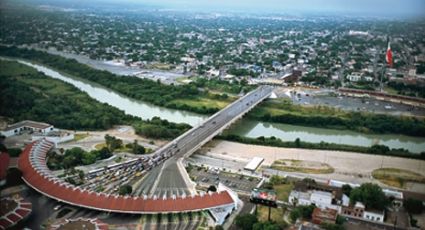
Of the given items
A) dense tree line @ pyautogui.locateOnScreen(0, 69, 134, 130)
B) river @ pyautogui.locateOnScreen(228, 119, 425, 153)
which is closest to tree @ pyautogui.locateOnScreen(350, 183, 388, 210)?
river @ pyautogui.locateOnScreen(228, 119, 425, 153)

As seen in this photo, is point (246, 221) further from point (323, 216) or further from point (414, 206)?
point (414, 206)

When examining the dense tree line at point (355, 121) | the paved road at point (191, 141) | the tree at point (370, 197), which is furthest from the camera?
the dense tree line at point (355, 121)

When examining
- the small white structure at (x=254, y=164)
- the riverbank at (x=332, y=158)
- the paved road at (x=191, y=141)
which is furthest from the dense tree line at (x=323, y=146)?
the small white structure at (x=254, y=164)

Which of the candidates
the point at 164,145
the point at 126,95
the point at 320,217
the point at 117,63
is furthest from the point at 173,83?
Answer: the point at 320,217

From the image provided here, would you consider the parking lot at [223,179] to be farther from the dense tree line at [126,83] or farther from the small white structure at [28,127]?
the dense tree line at [126,83]

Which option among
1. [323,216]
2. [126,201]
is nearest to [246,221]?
[323,216]

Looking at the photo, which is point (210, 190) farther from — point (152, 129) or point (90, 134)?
point (90, 134)

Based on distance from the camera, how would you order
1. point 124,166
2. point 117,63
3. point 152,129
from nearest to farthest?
point 124,166, point 152,129, point 117,63
